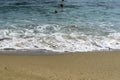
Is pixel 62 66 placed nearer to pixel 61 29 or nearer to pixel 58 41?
pixel 58 41

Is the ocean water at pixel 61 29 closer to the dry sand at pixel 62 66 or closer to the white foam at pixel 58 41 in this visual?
the white foam at pixel 58 41

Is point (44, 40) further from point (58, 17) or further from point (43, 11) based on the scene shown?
point (43, 11)

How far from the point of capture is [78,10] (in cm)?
1759

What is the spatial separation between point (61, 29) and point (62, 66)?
4.36 meters

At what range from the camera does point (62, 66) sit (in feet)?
26.2

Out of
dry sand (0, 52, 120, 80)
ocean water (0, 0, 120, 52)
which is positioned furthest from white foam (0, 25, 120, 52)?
dry sand (0, 52, 120, 80)

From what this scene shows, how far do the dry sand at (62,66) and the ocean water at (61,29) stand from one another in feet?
2.69

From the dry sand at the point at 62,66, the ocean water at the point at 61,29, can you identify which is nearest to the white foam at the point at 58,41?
the ocean water at the point at 61,29

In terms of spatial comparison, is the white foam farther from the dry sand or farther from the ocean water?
the dry sand

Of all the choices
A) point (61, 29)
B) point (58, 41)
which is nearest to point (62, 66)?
point (58, 41)

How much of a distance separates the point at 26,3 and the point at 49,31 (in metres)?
9.72

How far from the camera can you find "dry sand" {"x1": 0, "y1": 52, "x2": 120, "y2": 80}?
22.7ft

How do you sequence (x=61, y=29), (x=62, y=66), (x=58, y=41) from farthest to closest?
(x=61, y=29), (x=58, y=41), (x=62, y=66)

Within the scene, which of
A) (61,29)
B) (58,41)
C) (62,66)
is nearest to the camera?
(62,66)
